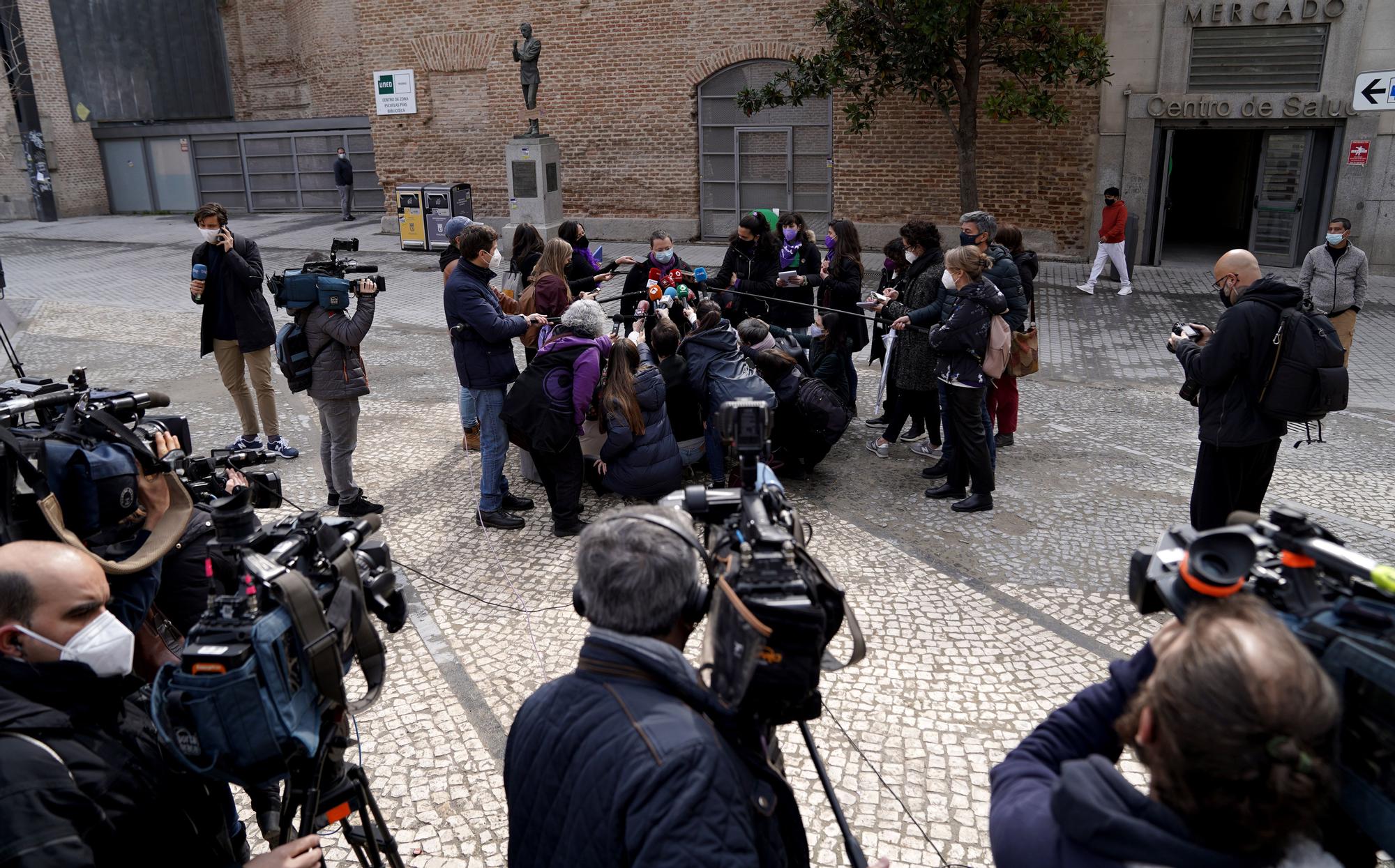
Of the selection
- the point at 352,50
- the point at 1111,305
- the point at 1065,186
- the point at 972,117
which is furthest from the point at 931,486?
the point at 352,50

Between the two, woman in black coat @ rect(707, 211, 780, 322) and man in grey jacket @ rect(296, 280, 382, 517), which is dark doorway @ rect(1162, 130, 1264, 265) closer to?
woman in black coat @ rect(707, 211, 780, 322)

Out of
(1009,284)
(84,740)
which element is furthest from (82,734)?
(1009,284)

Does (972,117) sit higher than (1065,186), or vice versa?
(972,117)

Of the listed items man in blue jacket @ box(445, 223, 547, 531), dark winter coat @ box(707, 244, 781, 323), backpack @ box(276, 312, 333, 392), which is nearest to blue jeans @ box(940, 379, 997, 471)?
dark winter coat @ box(707, 244, 781, 323)

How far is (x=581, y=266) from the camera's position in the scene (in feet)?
27.3

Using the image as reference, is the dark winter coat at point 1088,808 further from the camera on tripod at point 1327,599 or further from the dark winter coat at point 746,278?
the dark winter coat at point 746,278

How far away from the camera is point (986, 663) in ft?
15.3

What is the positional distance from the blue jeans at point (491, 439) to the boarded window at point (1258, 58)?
12915 mm

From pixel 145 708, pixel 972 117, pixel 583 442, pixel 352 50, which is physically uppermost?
pixel 352 50

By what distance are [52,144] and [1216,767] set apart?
3037cm

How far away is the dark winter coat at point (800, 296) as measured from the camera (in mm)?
8656

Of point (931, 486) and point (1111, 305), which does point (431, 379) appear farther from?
point (1111, 305)

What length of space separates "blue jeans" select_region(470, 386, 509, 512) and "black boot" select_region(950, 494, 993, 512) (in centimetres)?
297

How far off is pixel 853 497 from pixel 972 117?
30.2ft
